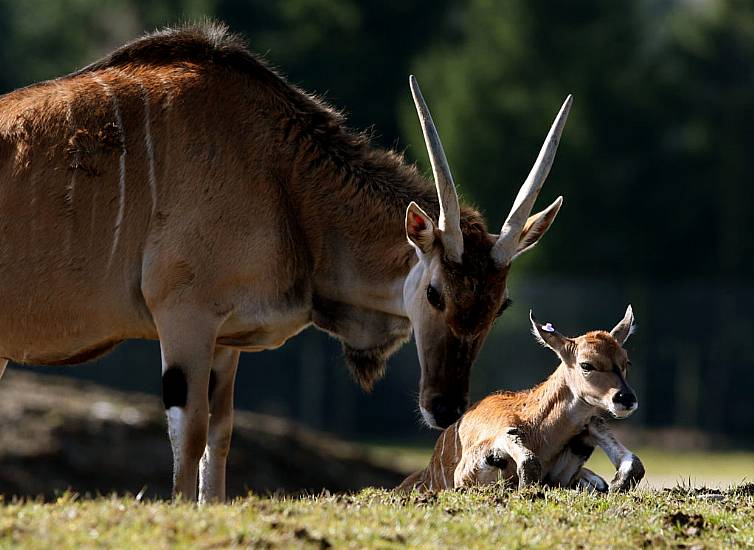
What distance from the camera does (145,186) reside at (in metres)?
9.82

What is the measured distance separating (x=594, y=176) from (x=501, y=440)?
3046cm

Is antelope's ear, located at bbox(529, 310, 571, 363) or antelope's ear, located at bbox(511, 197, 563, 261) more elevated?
antelope's ear, located at bbox(511, 197, 563, 261)

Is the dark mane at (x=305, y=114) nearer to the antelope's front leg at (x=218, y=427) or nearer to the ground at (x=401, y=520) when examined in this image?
the antelope's front leg at (x=218, y=427)

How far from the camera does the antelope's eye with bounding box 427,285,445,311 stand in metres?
9.43

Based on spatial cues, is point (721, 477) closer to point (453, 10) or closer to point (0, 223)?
point (0, 223)

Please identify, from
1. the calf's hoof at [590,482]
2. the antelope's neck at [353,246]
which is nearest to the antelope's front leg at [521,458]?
the calf's hoof at [590,482]

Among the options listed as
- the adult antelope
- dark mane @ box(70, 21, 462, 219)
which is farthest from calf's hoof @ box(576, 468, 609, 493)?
dark mane @ box(70, 21, 462, 219)

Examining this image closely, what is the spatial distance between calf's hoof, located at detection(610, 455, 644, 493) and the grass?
1.21 feet

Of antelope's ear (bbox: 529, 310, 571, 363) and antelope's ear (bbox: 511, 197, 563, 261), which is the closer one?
antelope's ear (bbox: 511, 197, 563, 261)

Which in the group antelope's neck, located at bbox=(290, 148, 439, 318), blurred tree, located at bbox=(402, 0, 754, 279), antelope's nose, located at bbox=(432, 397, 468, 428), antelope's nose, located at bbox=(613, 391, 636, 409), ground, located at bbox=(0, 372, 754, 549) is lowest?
ground, located at bbox=(0, 372, 754, 549)

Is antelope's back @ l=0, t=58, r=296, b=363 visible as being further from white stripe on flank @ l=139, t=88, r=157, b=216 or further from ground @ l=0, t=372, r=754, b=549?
ground @ l=0, t=372, r=754, b=549

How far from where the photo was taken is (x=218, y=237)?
31.4 ft

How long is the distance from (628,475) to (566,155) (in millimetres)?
30127

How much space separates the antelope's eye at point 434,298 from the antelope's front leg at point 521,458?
46.6 inches
